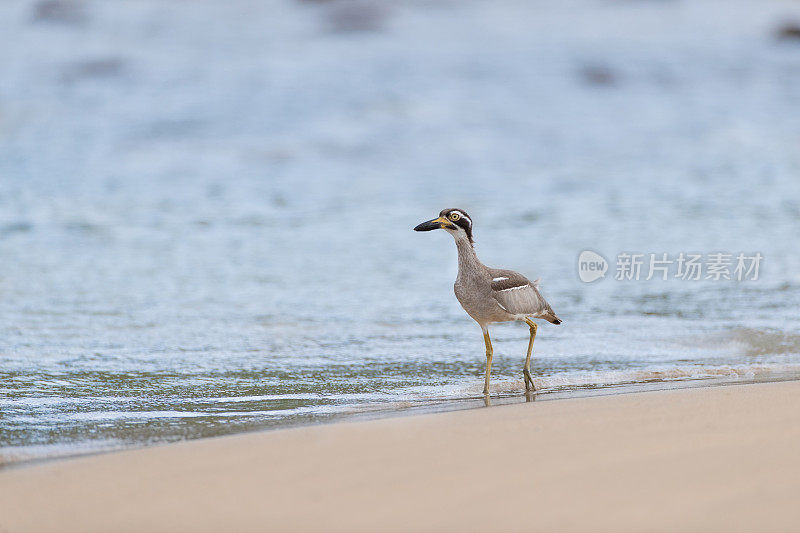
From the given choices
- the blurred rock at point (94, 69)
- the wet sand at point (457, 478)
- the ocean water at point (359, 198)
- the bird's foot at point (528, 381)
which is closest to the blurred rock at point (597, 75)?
the ocean water at point (359, 198)

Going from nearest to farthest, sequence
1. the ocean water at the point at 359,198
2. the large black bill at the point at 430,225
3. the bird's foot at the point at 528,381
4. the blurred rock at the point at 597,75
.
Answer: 1. the large black bill at the point at 430,225
2. the bird's foot at the point at 528,381
3. the ocean water at the point at 359,198
4. the blurred rock at the point at 597,75

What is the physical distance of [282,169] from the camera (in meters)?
15.5

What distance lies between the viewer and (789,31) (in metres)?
21.9

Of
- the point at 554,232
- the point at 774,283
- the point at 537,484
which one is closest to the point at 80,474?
the point at 537,484

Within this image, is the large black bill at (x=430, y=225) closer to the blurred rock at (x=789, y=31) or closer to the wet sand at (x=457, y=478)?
the wet sand at (x=457, y=478)

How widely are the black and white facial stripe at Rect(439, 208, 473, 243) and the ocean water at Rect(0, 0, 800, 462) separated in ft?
2.65

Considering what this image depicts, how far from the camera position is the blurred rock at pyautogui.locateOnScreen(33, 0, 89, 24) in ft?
66.0

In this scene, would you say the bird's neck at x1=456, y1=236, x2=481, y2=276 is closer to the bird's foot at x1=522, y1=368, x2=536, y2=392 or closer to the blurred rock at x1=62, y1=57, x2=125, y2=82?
the bird's foot at x1=522, y1=368, x2=536, y2=392

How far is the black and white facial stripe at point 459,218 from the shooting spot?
15.6ft

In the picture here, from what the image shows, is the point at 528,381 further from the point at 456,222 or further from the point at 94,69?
the point at 94,69

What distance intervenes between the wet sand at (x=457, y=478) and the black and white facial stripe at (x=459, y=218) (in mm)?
998

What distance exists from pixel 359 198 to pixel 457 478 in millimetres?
10635

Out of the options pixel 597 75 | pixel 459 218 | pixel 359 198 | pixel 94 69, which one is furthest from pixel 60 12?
pixel 459 218

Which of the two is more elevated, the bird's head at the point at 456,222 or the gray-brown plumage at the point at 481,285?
the bird's head at the point at 456,222
